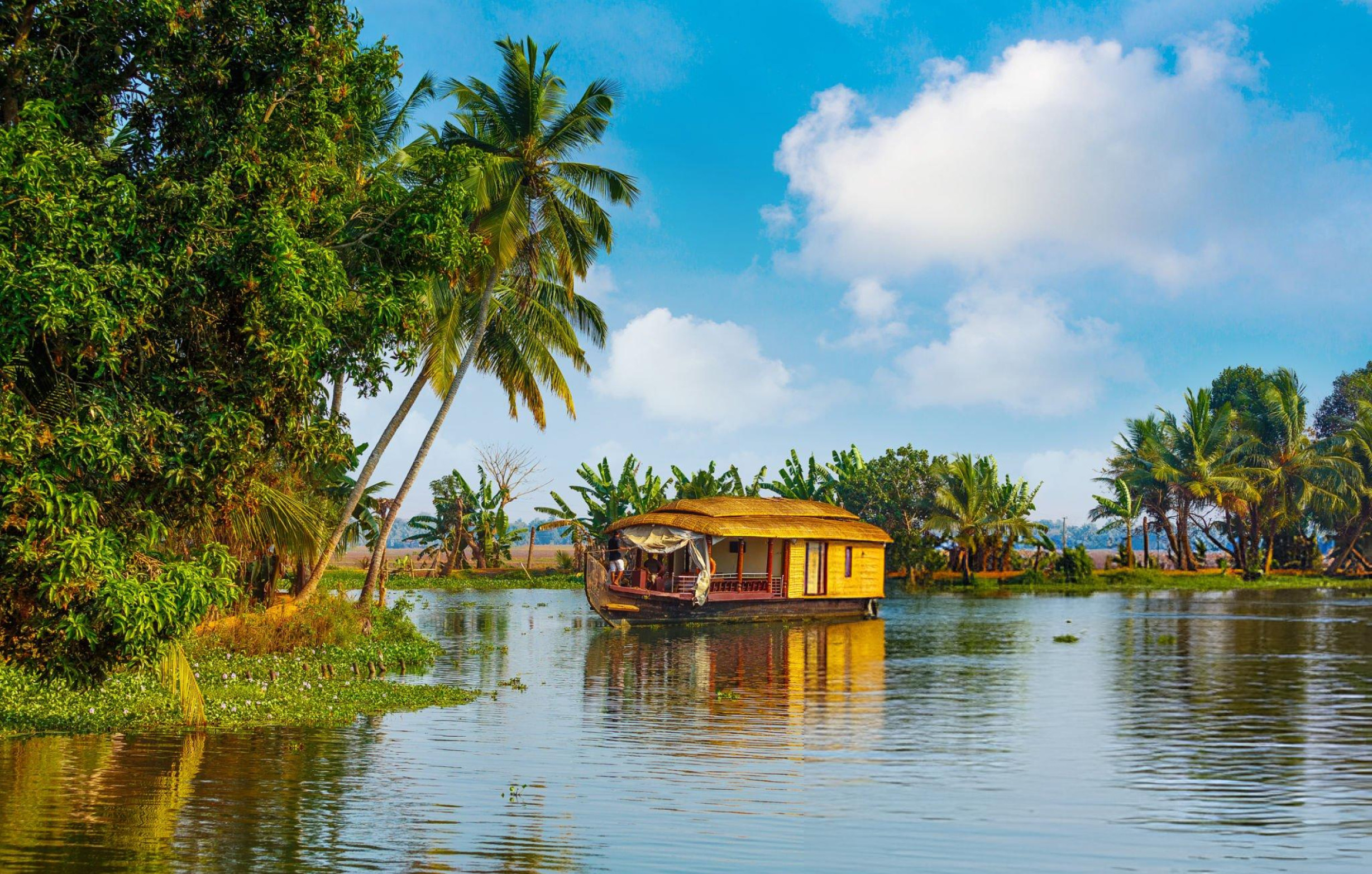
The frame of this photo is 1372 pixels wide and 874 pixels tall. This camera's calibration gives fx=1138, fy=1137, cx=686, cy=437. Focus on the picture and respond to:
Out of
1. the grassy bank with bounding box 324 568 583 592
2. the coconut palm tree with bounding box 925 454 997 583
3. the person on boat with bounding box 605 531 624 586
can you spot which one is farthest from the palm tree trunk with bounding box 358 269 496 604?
the coconut palm tree with bounding box 925 454 997 583

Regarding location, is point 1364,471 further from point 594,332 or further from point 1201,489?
point 594,332

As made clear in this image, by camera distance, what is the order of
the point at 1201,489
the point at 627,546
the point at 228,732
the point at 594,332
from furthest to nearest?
the point at 1201,489
the point at 627,546
the point at 594,332
the point at 228,732

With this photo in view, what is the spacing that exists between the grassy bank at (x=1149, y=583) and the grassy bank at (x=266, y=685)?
41107 mm

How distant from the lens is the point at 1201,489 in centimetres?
6184

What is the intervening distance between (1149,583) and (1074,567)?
3.97m

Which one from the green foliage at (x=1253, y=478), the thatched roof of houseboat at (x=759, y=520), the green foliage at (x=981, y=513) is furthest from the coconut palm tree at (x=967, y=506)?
the thatched roof of houseboat at (x=759, y=520)

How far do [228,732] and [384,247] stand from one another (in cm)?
632

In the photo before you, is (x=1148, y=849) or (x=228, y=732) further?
(x=228, y=732)

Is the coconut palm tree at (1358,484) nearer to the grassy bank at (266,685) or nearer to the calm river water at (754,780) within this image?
the calm river water at (754,780)

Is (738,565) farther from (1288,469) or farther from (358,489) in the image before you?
(1288,469)

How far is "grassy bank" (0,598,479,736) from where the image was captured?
46.4 feet

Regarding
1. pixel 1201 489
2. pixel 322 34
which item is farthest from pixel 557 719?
pixel 1201 489

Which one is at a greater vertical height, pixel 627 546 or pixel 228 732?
pixel 627 546

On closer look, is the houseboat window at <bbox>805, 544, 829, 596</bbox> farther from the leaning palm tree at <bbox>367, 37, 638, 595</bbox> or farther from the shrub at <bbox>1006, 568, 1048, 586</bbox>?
the shrub at <bbox>1006, 568, 1048, 586</bbox>
